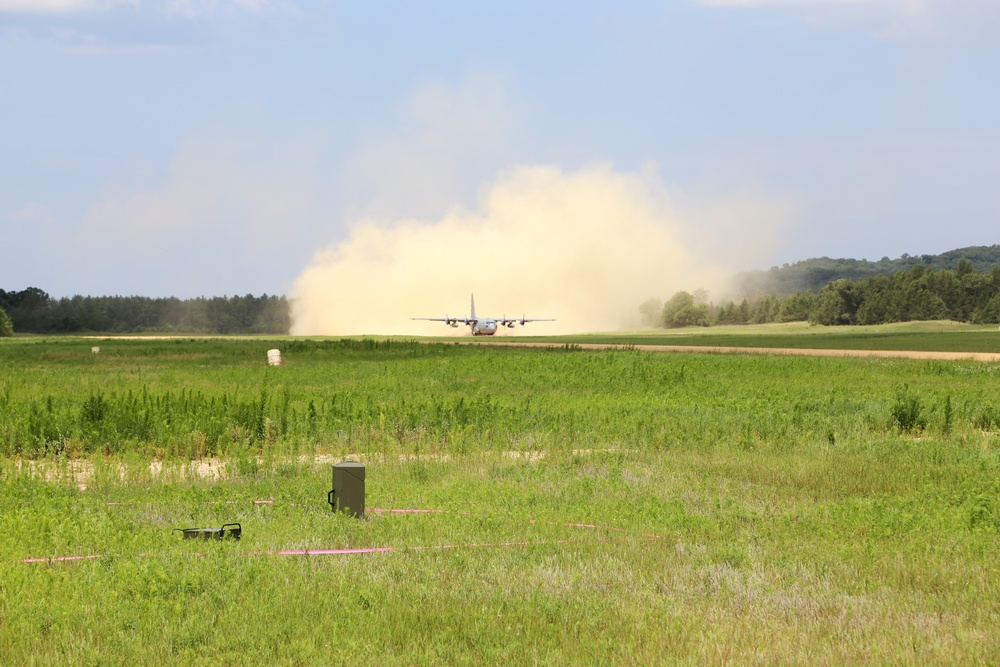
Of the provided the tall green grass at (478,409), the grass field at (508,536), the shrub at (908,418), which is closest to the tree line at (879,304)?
the tall green grass at (478,409)

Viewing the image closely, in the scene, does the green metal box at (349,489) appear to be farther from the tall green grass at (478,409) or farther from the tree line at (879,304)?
the tree line at (879,304)

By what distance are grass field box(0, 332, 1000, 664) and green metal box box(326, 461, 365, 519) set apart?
1.42ft

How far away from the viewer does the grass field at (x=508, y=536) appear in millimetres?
8586

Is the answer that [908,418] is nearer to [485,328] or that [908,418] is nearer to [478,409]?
[478,409]

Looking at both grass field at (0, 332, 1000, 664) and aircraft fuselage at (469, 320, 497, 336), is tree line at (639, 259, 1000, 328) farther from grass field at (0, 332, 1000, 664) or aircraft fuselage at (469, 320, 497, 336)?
grass field at (0, 332, 1000, 664)

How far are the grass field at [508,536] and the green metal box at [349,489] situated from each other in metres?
0.43

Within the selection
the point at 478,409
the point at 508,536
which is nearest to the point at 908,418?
the point at 478,409

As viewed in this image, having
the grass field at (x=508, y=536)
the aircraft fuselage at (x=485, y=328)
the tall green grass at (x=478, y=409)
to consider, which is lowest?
the grass field at (x=508, y=536)

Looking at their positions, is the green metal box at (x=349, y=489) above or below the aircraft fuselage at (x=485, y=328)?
below

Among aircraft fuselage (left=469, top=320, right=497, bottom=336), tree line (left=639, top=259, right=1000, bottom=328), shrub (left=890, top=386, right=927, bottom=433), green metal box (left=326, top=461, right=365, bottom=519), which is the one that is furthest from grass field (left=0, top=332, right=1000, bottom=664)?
tree line (left=639, top=259, right=1000, bottom=328)

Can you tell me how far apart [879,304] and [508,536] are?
16828cm

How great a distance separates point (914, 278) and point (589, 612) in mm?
183978

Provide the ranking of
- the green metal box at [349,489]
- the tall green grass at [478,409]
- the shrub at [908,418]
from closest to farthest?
the green metal box at [349,489] < the tall green grass at [478,409] < the shrub at [908,418]

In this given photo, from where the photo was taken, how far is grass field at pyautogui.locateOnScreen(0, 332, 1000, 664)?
859cm
